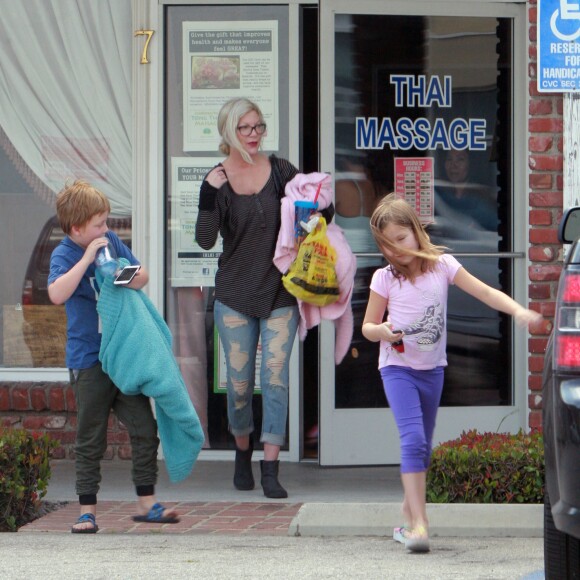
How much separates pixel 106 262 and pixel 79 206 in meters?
0.30

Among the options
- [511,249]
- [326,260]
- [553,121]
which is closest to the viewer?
[326,260]

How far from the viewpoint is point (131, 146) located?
26.9 ft

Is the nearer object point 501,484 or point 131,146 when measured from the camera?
point 501,484

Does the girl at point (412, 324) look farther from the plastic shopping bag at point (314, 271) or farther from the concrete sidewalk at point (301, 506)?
the plastic shopping bag at point (314, 271)

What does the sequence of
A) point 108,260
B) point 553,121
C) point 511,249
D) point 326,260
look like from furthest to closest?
1. point 511,249
2. point 553,121
3. point 326,260
4. point 108,260

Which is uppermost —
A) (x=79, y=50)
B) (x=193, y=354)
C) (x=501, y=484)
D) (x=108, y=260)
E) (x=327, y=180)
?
(x=79, y=50)

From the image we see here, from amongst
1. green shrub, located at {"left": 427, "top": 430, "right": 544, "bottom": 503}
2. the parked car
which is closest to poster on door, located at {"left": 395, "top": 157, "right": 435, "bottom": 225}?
green shrub, located at {"left": 427, "top": 430, "right": 544, "bottom": 503}

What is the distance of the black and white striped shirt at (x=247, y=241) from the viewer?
6.85 metres

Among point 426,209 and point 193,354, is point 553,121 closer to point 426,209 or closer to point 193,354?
point 426,209

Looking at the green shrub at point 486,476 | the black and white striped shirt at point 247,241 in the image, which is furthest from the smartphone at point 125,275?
the green shrub at point 486,476

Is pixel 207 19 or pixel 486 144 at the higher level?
pixel 207 19

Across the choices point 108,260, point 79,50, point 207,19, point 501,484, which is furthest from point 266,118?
point 501,484

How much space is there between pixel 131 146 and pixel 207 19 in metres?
0.89

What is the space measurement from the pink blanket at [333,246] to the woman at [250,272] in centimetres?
9
